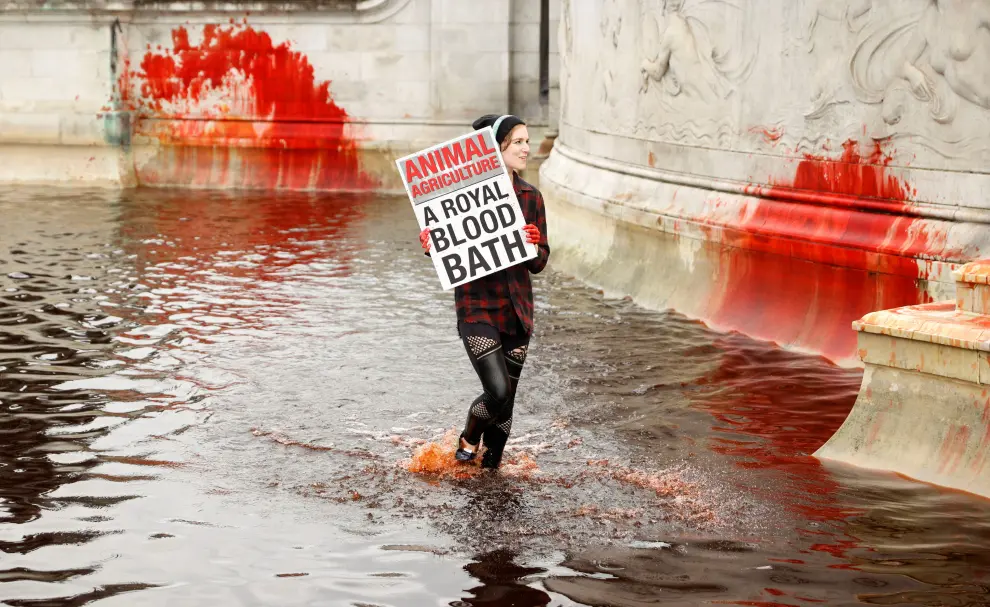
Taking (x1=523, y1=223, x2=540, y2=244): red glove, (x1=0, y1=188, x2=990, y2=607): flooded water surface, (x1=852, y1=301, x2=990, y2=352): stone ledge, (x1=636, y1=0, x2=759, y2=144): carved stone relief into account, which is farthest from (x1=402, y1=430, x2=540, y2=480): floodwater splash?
(x1=636, y1=0, x2=759, y2=144): carved stone relief

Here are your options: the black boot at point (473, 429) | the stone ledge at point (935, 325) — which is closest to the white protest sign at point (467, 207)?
the black boot at point (473, 429)

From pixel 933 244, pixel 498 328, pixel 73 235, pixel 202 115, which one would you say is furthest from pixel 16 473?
pixel 202 115

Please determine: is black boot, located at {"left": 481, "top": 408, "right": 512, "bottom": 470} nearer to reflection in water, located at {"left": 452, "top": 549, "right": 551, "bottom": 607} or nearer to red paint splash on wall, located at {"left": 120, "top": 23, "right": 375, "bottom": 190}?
reflection in water, located at {"left": 452, "top": 549, "right": 551, "bottom": 607}

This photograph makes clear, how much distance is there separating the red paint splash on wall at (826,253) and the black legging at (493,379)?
3.15 m

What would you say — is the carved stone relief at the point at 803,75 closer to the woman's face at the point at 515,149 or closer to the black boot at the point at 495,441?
the woman's face at the point at 515,149

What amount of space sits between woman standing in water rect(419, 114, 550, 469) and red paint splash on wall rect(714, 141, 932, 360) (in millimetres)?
3031

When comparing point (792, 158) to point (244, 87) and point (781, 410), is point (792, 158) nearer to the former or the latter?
point (781, 410)

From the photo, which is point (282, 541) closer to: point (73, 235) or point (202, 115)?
point (73, 235)

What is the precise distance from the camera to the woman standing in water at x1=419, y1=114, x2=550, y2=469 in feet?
21.6

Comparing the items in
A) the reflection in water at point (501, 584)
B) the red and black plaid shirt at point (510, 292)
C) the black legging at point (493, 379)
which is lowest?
the reflection in water at point (501, 584)

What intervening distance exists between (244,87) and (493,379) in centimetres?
1510

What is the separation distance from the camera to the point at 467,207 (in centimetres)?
677

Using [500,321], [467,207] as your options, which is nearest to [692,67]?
[467,207]

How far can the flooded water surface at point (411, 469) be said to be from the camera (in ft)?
17.3
